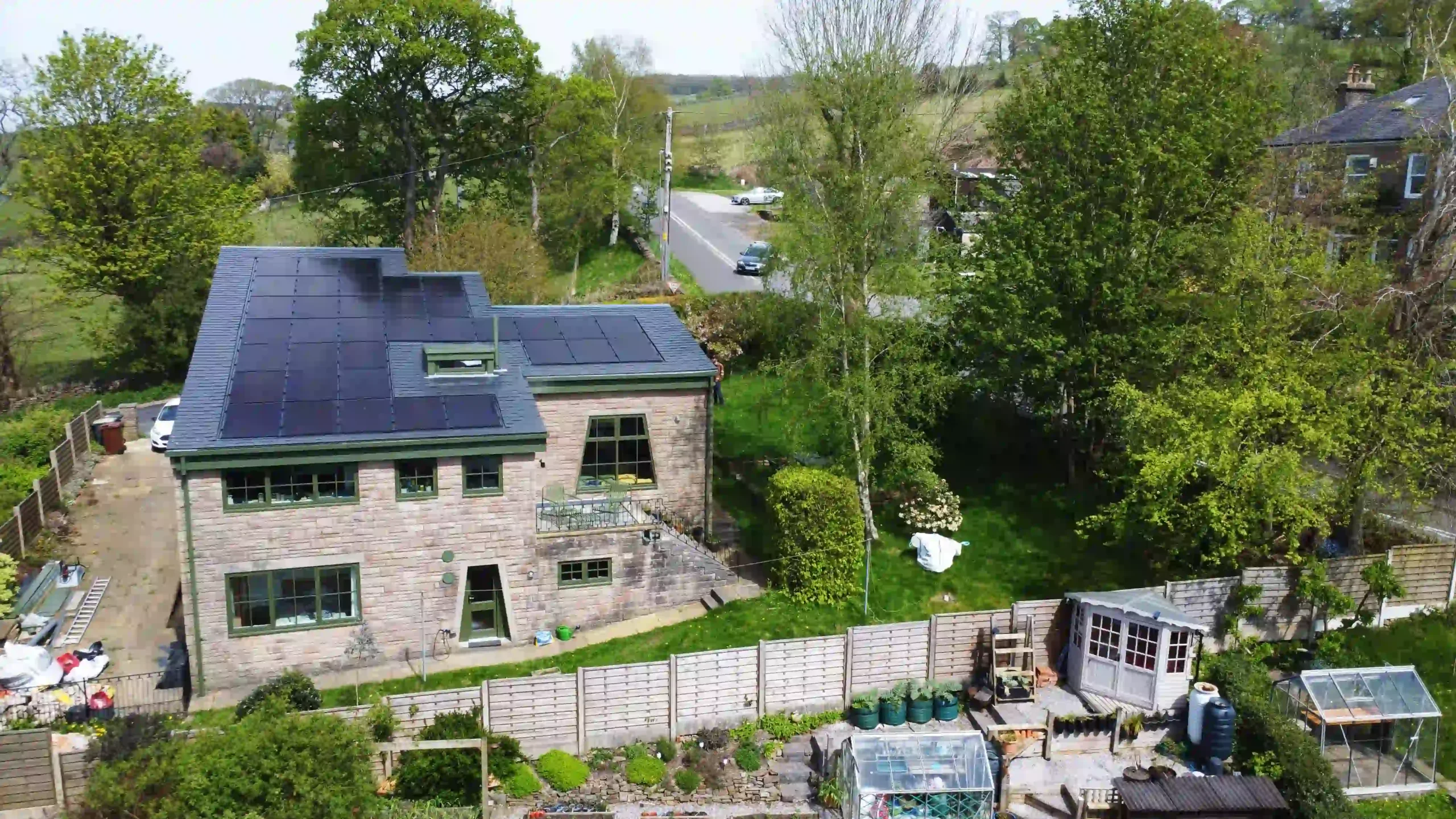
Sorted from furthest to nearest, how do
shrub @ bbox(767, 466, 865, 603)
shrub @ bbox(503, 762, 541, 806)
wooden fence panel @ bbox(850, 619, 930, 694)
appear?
shrub @ bbox(767, 466, 865, 603) < wooden fence panel @ bbox(850, 619, 930, 694) < shrub @ bbox(503, 762, 541, 806)

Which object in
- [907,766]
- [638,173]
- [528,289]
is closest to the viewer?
[907,766]

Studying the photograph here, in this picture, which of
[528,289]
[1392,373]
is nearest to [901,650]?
[1392,373]

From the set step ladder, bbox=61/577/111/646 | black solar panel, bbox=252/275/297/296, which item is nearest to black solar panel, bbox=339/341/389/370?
black solar panel, bbox=252/275/297/296

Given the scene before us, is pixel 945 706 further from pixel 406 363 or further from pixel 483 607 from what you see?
pixel 406 363

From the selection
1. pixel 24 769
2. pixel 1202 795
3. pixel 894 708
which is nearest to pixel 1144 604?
pixel 1202 795

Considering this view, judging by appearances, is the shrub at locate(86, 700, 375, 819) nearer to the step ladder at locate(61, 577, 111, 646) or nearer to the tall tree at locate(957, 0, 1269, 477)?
the step ladder at locate(61, 577, 111, 646)

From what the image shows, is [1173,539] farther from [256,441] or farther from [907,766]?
[256,441]
